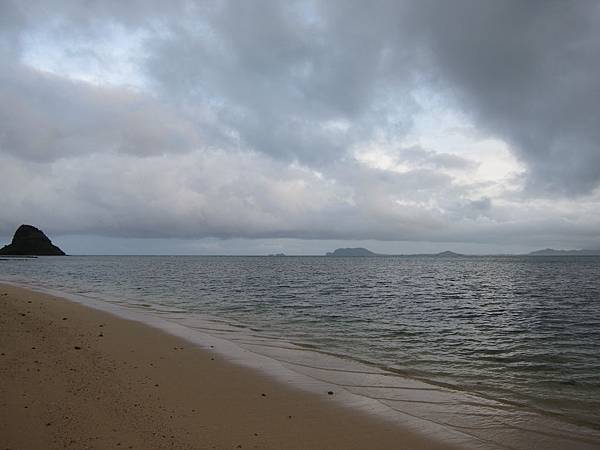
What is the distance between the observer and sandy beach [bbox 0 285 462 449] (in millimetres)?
6121

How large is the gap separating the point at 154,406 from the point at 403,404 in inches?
221

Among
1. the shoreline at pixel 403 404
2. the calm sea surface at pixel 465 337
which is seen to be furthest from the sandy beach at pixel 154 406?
the calm sea surface at pixel 465 337

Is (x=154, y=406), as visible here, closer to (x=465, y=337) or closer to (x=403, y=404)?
(x=403, y=404)

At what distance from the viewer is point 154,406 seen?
24.3 ft

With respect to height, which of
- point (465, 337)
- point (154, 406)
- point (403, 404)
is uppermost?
point (154, 406)

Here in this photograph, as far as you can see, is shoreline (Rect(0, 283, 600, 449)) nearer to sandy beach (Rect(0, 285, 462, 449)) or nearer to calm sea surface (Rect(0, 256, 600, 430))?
sandy beach (Rect(0, 285, 462, 449))

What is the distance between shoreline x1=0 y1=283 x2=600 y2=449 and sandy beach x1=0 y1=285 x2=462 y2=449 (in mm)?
191

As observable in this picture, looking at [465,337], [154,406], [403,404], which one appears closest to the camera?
[154,406]

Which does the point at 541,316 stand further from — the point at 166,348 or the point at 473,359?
the point at 166,348

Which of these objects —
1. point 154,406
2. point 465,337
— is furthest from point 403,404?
point 465,337

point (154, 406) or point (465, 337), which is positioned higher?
A: point (154, 406)

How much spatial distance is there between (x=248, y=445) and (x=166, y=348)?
7.91 meters

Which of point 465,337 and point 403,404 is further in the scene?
point 465,337

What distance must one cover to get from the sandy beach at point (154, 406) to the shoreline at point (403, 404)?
0.19 meters
